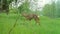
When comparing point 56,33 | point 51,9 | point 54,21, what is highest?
point 51,9

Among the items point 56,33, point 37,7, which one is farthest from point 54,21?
point 37,7

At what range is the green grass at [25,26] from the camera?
1576 millimetres

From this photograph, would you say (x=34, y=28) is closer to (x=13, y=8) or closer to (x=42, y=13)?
(x=42, y=13)

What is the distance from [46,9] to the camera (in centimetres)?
159

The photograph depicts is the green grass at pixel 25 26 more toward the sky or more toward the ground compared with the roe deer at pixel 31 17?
more toward the ground

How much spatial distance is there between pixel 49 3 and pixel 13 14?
1.24 ft

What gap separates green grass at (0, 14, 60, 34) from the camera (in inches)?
62.1

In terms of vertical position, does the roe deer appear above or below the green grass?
above

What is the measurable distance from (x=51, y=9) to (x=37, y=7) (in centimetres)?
14

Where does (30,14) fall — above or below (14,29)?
above

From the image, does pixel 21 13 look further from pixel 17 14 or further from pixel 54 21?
pixel 54 21

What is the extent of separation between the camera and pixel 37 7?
160cm

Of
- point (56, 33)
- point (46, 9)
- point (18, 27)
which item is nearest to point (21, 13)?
point (18, 27)

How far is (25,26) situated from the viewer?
1576mm
